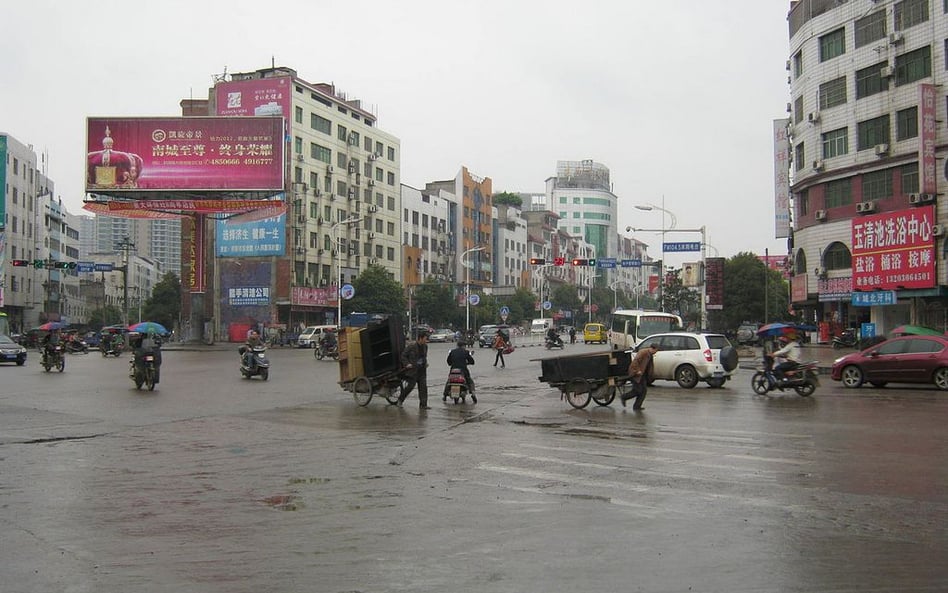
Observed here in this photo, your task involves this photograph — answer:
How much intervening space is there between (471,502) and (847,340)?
134 ft

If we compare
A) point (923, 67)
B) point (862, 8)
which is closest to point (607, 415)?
point (923, 67)

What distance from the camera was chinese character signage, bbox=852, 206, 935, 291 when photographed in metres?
38.4

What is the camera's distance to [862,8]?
43.5 meters

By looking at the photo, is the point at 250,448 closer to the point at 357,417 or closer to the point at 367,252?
the point at 357,417

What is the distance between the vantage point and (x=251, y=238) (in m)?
68.8

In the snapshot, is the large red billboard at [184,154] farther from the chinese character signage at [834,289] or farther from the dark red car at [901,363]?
the dark red car at [901,363]

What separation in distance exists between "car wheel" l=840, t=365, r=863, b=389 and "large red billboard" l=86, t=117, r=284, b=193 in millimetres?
40617

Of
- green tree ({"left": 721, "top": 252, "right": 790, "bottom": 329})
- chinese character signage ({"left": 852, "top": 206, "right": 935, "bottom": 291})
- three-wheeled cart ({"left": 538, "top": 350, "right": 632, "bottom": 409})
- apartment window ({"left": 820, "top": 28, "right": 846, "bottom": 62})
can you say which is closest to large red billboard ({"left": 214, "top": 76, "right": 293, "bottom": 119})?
green tree ({"left": 721, "top": 252, "right": 790, "bottom": 329})

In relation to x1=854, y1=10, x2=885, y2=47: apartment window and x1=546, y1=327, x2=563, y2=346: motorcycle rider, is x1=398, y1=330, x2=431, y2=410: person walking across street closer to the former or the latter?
x1=546, y1=327, x2=563, y2=346: motorcycle rider

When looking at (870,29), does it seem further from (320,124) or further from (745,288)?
(320,124)

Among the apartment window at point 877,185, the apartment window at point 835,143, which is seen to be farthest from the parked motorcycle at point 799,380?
the apartment window at point 835,143

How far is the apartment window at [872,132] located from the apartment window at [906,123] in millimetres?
706

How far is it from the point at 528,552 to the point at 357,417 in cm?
999

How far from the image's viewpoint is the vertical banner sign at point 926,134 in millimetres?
36781
